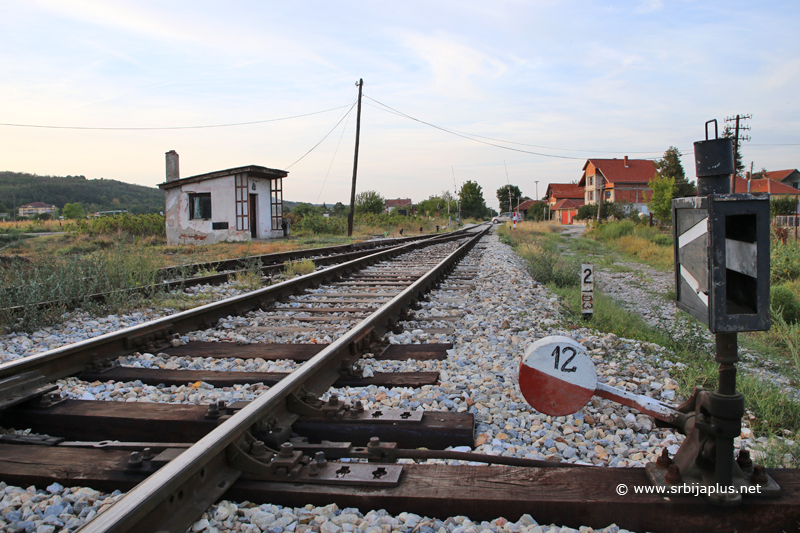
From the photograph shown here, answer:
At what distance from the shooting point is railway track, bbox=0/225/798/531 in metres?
1.75

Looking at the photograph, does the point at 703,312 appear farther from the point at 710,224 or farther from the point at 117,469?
the point at 117,469

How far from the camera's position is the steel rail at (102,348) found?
115 inches

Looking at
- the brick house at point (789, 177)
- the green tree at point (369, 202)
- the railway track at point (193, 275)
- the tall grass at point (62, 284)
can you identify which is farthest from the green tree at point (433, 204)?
the tall grass at point (62, 284)

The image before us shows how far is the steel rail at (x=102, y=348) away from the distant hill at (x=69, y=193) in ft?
277

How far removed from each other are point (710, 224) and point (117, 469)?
231 cm

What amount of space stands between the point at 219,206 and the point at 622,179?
6454 cm

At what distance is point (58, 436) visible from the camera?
2.65 meters

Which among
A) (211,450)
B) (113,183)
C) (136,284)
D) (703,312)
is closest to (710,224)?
(703,312)

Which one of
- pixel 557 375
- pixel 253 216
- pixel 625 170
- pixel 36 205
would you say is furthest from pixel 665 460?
pixel 36 205

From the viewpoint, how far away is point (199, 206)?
2420cm

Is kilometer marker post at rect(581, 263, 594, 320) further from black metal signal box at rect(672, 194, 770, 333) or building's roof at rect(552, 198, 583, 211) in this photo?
building's roof at rect(552, 198, 583, 211)

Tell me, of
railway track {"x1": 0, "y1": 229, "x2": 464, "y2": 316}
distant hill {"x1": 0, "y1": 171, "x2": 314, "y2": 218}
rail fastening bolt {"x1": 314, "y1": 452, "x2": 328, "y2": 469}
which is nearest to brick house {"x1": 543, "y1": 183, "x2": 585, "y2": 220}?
distant hill {"x1": 0, "y1": 171, "x2": 314, "y2": 218}

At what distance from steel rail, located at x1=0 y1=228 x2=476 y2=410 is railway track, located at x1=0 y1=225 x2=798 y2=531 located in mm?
12

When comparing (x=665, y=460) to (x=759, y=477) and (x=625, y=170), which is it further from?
(x=625, y=170)
